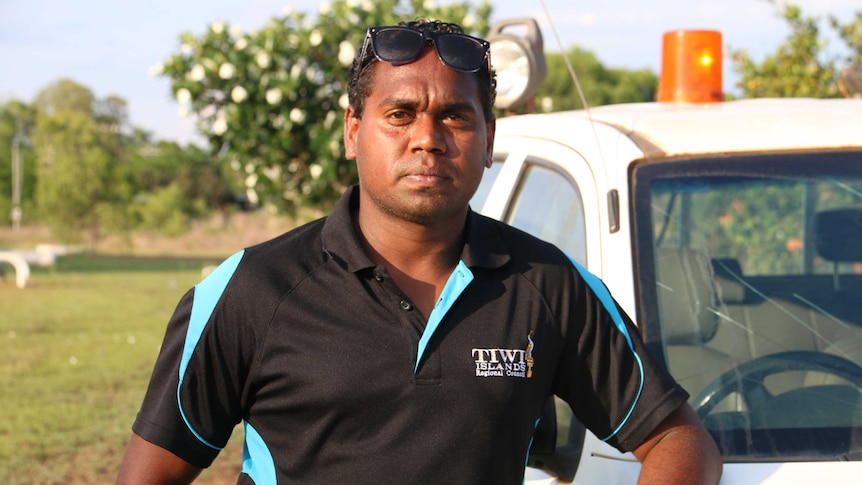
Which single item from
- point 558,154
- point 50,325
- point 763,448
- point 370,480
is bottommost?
point 50,325

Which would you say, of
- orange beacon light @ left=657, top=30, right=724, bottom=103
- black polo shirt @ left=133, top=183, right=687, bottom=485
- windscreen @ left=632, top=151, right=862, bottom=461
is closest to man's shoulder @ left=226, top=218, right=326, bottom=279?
black polo shirt @ left=133, top=183, right=687, bottom=485

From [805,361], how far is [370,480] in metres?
1.20

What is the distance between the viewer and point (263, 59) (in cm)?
777

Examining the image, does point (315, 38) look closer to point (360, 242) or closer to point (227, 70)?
point (227, 70)

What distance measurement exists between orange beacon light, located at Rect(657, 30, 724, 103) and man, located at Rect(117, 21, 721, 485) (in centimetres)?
132

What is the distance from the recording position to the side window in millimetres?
2809

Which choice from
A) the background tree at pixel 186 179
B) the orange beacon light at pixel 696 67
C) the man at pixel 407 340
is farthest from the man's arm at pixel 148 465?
the background tree at pixel 186 179

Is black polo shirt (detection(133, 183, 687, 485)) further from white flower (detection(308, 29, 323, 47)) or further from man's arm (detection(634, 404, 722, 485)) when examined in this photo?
white flower (detection(308, 29, 323, 47))

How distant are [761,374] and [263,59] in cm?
571

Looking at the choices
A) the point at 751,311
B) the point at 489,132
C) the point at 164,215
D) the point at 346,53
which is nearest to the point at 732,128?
the point at 751,311

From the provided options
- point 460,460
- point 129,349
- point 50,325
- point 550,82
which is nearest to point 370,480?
point 460,460

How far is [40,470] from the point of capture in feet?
22.5

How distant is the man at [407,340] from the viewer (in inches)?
76.4

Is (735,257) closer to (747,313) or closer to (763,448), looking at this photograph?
(747,313)
